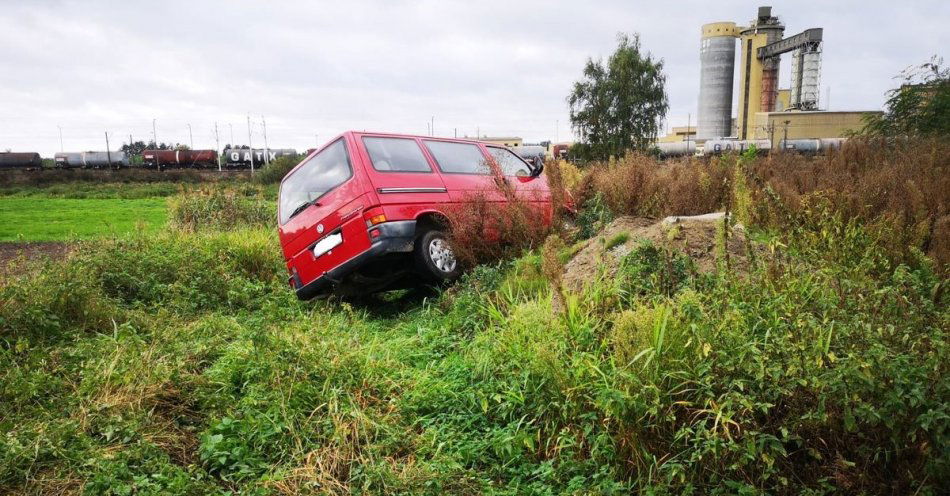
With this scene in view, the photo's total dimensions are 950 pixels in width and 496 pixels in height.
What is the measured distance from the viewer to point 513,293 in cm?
551

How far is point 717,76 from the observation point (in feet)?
213

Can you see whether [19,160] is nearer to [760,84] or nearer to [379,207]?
[379,207]

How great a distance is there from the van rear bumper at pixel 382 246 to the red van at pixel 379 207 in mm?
10

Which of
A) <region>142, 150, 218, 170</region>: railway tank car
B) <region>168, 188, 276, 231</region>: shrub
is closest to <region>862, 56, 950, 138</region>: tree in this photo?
<region>168, 188, 276, 231</region>: shrub

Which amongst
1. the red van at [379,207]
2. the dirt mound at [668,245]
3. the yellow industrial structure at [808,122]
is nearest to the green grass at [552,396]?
the dirt mound at [668,245]

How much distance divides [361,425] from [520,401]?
0.98 meters

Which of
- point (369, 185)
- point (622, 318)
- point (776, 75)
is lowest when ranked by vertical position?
point (622, 318)

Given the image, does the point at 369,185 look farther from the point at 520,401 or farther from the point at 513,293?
the point at 520,401

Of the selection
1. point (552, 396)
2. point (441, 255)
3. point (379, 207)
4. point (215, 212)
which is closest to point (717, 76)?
point (215, 212)

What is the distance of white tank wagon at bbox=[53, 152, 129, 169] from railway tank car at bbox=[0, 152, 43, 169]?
1.99 meters

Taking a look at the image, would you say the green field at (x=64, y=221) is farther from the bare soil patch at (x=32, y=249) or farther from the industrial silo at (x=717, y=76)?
the industrial silo at (x=717, y=76)

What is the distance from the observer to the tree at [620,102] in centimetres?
4206

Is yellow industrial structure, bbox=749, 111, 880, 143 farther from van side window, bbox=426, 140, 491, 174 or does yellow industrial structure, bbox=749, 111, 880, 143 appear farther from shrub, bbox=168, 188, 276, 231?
van side window, bbox=426, 140, 491, 174

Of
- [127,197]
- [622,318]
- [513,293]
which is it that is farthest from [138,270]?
[127,197]
